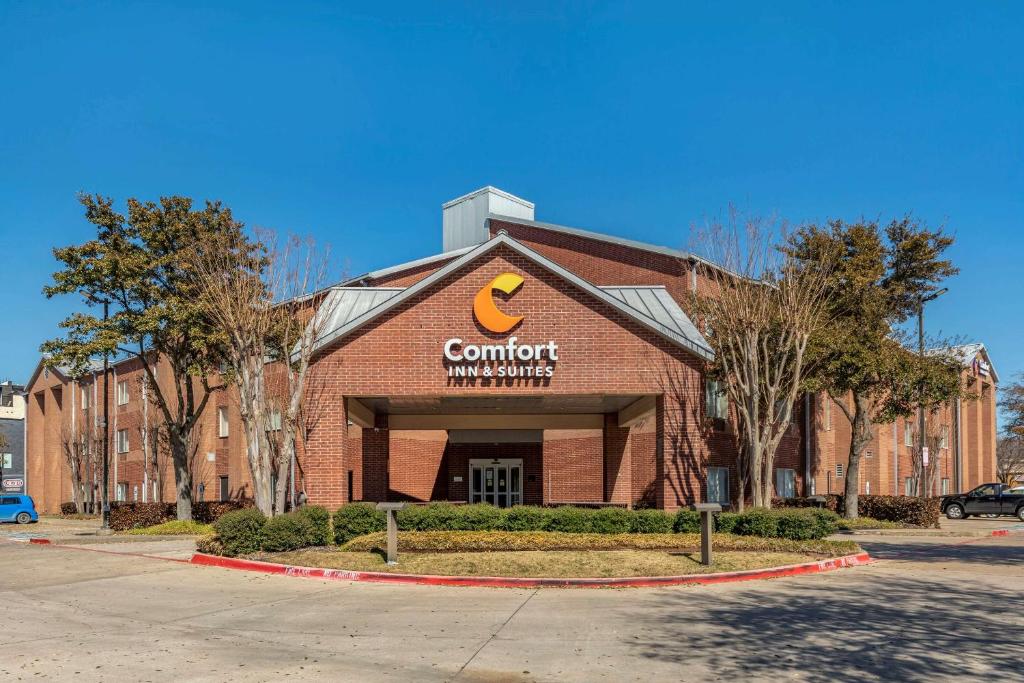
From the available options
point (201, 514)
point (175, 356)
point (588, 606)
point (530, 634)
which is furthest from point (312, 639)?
point (201, 514)

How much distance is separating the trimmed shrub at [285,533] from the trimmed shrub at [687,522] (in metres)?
8.82

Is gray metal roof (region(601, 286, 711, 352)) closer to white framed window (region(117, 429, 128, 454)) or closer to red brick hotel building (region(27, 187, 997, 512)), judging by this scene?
red brick hotel building (region(27, 187, 997, 512))

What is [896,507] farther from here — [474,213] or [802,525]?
[474,213]

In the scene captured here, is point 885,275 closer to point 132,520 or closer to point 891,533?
point 891,533

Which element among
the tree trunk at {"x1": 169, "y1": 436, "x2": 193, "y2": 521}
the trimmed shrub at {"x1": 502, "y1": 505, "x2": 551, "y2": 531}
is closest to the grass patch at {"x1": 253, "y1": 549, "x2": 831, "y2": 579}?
the trimmed shrub at {"x1": 502, "y1": 505, "x2": 551, "y2": 531}

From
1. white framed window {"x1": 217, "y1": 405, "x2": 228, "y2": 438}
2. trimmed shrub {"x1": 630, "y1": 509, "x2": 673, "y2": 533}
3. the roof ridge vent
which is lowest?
trimmed shrub {"x1": 630, "y1": 509, "x2": 673, "y2": 533}

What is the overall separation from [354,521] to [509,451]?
22.6 meters

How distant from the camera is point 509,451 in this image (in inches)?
1773

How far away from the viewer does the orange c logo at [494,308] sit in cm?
2602

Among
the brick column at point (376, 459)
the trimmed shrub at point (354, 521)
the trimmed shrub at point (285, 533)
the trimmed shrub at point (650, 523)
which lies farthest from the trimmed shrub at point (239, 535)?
the brick column at point (376, 459)

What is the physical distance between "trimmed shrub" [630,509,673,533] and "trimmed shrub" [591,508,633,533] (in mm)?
153

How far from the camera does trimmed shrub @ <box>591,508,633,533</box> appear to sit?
2353 centimetres

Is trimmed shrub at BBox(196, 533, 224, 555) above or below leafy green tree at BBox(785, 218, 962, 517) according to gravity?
below

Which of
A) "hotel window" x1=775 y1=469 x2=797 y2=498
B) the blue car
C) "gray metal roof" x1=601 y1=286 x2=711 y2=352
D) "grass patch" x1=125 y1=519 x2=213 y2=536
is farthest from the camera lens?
the blue car
